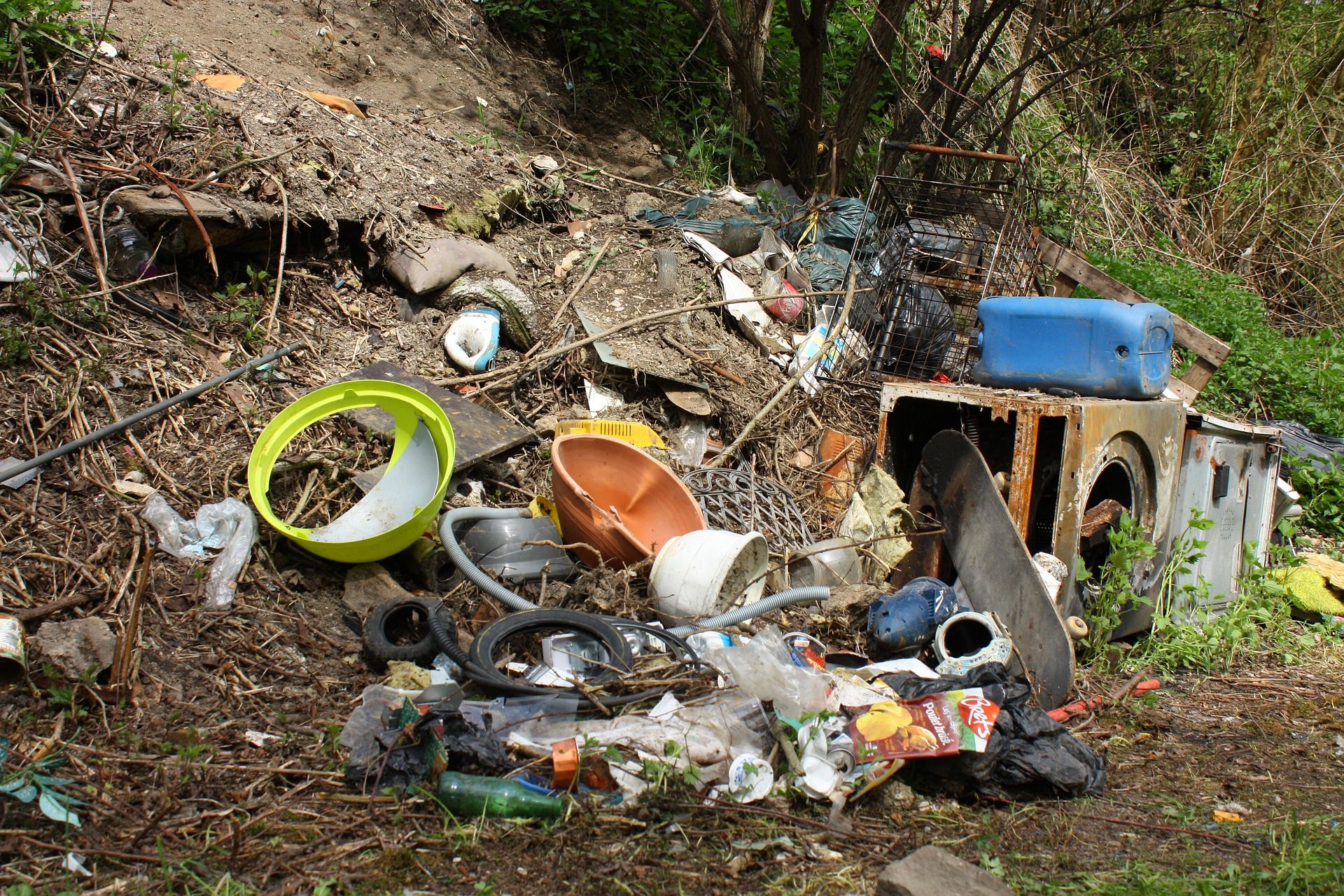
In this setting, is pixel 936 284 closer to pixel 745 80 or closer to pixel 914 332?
pixel 914 332

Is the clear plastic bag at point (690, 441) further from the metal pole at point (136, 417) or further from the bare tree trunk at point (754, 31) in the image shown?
the bare tree trunk at point (754, 31)

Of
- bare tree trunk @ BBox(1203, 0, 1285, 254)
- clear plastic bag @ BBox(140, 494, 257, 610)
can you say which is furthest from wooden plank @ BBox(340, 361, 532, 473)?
bare tree trunk @ BBox(1203, 0, 1285, 254)

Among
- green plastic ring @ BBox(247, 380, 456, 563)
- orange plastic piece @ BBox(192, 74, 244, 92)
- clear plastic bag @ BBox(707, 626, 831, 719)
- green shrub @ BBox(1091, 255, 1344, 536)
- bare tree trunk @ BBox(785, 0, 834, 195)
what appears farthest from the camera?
bare tree trunk @ BBox(785, 0, 834, 195)

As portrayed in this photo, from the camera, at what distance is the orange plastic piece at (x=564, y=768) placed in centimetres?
236

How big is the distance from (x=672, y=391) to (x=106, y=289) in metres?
2.56

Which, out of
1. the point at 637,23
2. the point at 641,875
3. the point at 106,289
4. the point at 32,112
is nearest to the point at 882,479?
the point at 641,875

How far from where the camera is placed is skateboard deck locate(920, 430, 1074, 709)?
3.27 metres

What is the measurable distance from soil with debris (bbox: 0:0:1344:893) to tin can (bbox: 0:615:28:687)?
2.7 inches

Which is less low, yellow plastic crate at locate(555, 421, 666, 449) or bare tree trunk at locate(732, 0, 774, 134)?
bare tree trunk at locate(732, 0, 774, 134)

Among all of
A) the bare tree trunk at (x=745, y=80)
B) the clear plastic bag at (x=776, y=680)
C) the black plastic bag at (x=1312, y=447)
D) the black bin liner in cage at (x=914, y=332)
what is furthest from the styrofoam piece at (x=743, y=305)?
the black plastic bag at (x=1312, y=447)

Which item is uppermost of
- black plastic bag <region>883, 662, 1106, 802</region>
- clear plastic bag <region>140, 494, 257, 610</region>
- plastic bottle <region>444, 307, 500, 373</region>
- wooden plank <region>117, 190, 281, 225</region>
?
wooden plank <region>117, 190, 281, 225</region>

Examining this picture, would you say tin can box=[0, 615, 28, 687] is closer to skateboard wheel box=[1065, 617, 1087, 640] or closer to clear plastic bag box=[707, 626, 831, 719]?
clear plastic bag box=[707, 626, 831, 719]

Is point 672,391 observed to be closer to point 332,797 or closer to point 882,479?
point 882,479

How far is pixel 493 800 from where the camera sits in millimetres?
2295
